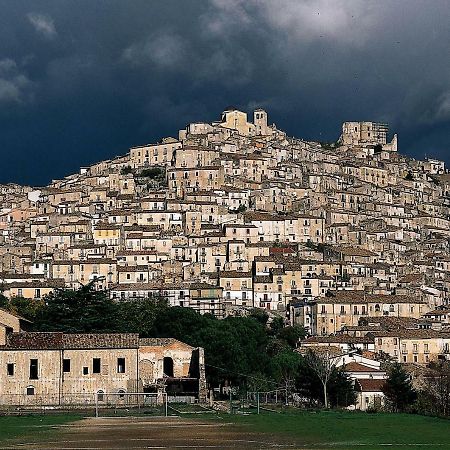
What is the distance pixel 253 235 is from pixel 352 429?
79145 mm

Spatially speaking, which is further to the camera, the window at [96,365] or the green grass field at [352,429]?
the window at [96,365]

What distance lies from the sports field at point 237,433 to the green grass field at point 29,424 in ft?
0.11

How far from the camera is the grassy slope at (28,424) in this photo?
30.3m

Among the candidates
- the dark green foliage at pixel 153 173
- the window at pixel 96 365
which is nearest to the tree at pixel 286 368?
the window at pixel 96 365

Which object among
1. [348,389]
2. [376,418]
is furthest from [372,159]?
[376,418]

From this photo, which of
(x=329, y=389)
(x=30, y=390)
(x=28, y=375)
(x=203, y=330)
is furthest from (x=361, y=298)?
(x=30, y=390)

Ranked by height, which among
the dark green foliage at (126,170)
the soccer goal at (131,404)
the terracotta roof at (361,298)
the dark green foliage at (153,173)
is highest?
the dark green foliage at (126,170)

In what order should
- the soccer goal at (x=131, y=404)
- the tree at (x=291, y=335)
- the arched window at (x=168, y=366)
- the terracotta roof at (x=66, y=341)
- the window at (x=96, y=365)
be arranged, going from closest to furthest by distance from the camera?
the soccer goal at (x=131, y=404), the terracotta roof at (x=66, y=341), the window at (x=96, y=365), the arched window at (x=168, y=366), the tree at (x=291, y=335)

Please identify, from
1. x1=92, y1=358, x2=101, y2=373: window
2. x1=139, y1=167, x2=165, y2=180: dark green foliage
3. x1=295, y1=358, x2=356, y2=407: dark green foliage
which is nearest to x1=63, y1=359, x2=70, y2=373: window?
x1=92, y1=358, x2=101, y2=373: window

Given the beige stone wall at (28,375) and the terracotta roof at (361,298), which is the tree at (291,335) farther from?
the beige stone wall at (28,375)

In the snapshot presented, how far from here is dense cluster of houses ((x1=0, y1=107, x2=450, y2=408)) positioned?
9512 centimetres

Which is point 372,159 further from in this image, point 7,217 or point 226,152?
point 7,217

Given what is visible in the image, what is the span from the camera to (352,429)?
108ft

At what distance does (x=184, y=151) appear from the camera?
132 metres
